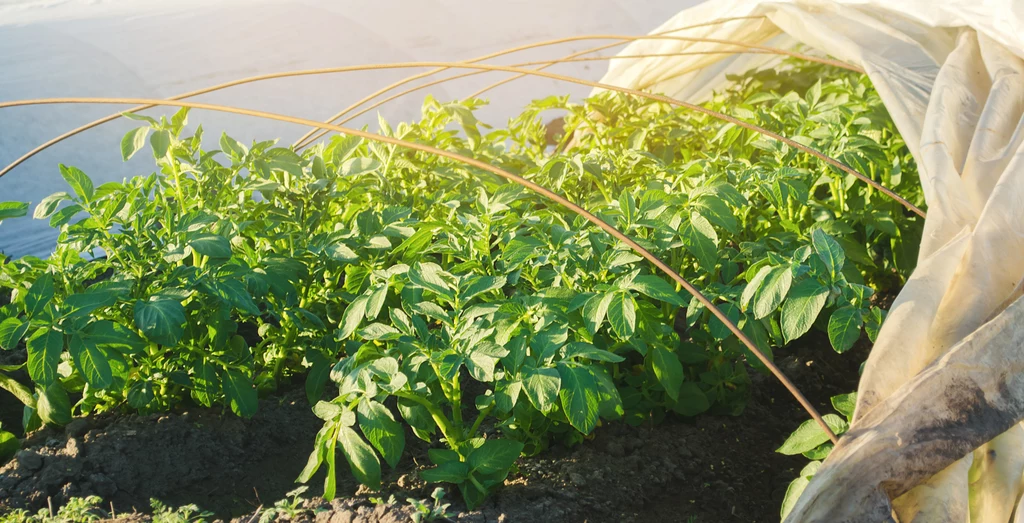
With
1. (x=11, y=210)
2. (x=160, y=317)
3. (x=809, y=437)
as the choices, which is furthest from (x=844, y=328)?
(x=11, y=210)

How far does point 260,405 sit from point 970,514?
136 cm

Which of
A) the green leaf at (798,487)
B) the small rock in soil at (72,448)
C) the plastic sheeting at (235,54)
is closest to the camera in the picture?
the green leaf at (798,487)

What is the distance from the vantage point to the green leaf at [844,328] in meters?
1.34

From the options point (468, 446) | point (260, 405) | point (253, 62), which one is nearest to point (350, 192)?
point (260, 405)

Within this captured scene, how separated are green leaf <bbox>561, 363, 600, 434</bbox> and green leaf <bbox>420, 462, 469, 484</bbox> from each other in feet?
0.74

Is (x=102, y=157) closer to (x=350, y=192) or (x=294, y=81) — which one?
(x=294, y=81)

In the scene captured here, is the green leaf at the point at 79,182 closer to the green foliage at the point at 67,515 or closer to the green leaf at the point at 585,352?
the green foliage at the point at 67,515

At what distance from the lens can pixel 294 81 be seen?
3.60 m

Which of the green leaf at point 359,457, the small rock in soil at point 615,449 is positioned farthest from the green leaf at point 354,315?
the small rock in soil at point 615,449

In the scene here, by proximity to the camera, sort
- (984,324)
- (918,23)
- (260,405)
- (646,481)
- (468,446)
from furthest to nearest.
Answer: (918,23), (260,405), (646,481), (468,446), (984,324)

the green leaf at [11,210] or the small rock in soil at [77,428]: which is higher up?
the green leaf at [11,210]

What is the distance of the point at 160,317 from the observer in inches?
54.2

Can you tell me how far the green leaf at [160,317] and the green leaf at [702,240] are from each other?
889 millimetres

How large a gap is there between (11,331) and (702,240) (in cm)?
120
